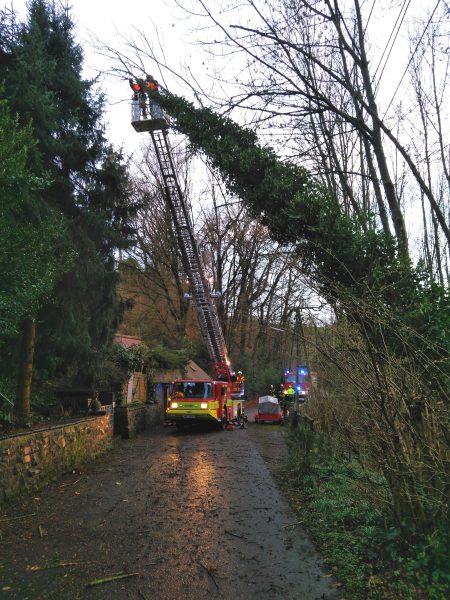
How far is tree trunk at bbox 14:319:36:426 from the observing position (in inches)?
431

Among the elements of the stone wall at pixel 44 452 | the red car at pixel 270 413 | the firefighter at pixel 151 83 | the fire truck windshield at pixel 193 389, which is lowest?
the red car at pixel 270 413

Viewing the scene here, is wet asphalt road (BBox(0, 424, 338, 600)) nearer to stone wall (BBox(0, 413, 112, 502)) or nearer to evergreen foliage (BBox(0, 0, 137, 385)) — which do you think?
stone wall (BBox(0, 413, 112, 502))

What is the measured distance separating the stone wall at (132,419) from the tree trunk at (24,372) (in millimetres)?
4991

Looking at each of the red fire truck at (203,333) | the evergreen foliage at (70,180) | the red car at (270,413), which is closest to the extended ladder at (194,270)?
the red fire truck at (203,333)

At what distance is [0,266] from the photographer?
7309mm

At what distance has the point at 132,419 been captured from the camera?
655 inches

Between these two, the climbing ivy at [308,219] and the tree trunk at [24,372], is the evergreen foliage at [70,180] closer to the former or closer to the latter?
the tree trunk at [24,372]

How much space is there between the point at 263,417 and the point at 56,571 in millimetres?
21153

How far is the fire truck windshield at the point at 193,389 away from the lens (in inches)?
745

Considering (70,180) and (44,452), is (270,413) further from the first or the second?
(44,452)

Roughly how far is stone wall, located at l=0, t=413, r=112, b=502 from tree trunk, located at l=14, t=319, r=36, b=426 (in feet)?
4.86

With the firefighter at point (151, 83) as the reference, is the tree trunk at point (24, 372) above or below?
below

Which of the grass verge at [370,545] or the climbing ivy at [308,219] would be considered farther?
the climbing ivy at [308,219]

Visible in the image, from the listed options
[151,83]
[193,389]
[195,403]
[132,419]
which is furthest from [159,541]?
[193,389]
